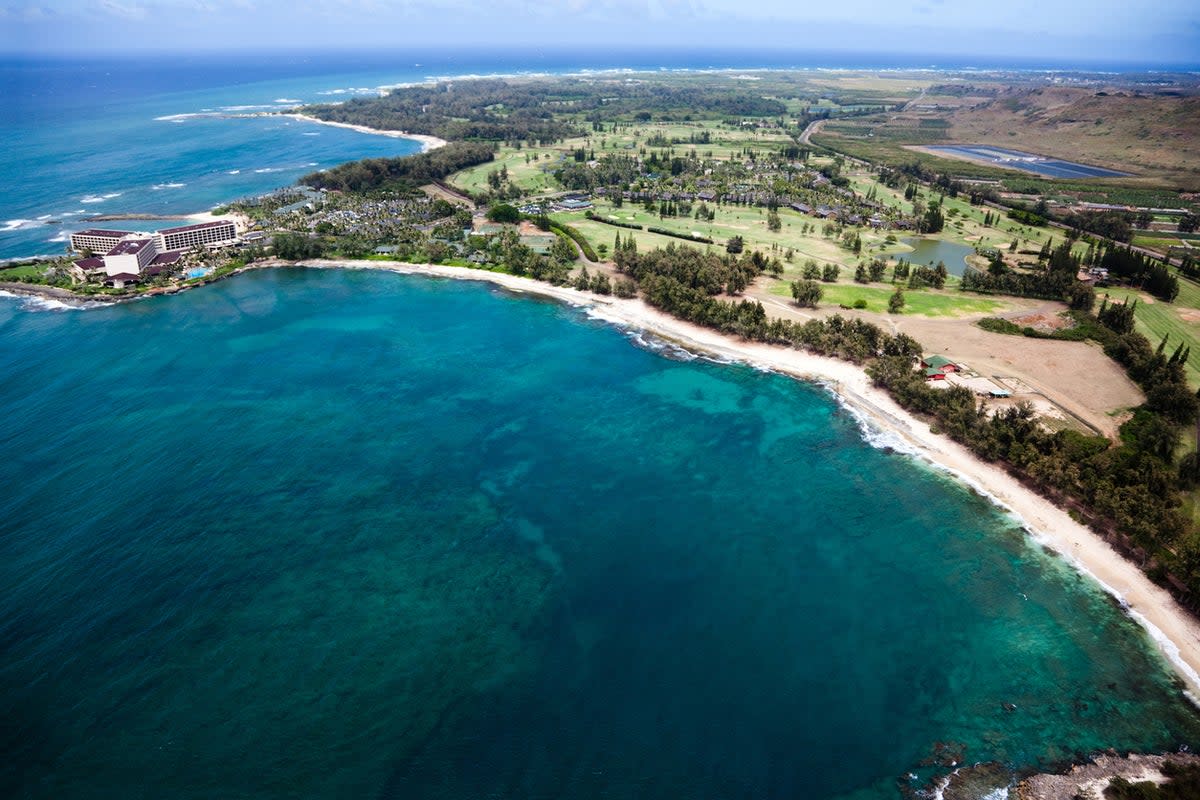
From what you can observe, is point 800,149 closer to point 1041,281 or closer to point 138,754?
point 1041,281

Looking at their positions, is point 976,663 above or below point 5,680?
below

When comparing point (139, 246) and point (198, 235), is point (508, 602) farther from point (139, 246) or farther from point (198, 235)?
point (198, 235)

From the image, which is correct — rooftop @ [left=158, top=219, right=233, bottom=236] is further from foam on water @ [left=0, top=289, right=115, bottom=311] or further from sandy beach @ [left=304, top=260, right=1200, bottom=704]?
sandy beach @ [left=304, top=260, right=1200, bottom=704]

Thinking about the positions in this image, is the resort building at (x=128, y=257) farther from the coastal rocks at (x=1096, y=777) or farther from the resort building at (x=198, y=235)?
the coastal rocks at (x=1096, y=777)

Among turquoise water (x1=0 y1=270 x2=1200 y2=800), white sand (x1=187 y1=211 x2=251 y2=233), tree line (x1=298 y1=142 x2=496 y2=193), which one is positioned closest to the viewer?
turquoise water (x1=0 y1=270 x2=1200 y2=800)

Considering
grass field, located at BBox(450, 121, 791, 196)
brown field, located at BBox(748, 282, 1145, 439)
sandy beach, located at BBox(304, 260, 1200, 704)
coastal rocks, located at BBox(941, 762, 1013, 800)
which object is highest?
grass field, located at BBox(450, 121, 791, 196)

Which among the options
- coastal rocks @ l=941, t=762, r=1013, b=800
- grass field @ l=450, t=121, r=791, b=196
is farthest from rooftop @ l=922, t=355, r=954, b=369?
grass field @ l=450, t=121, r=791, b=196

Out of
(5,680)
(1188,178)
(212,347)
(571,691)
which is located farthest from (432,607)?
(1188,178)
